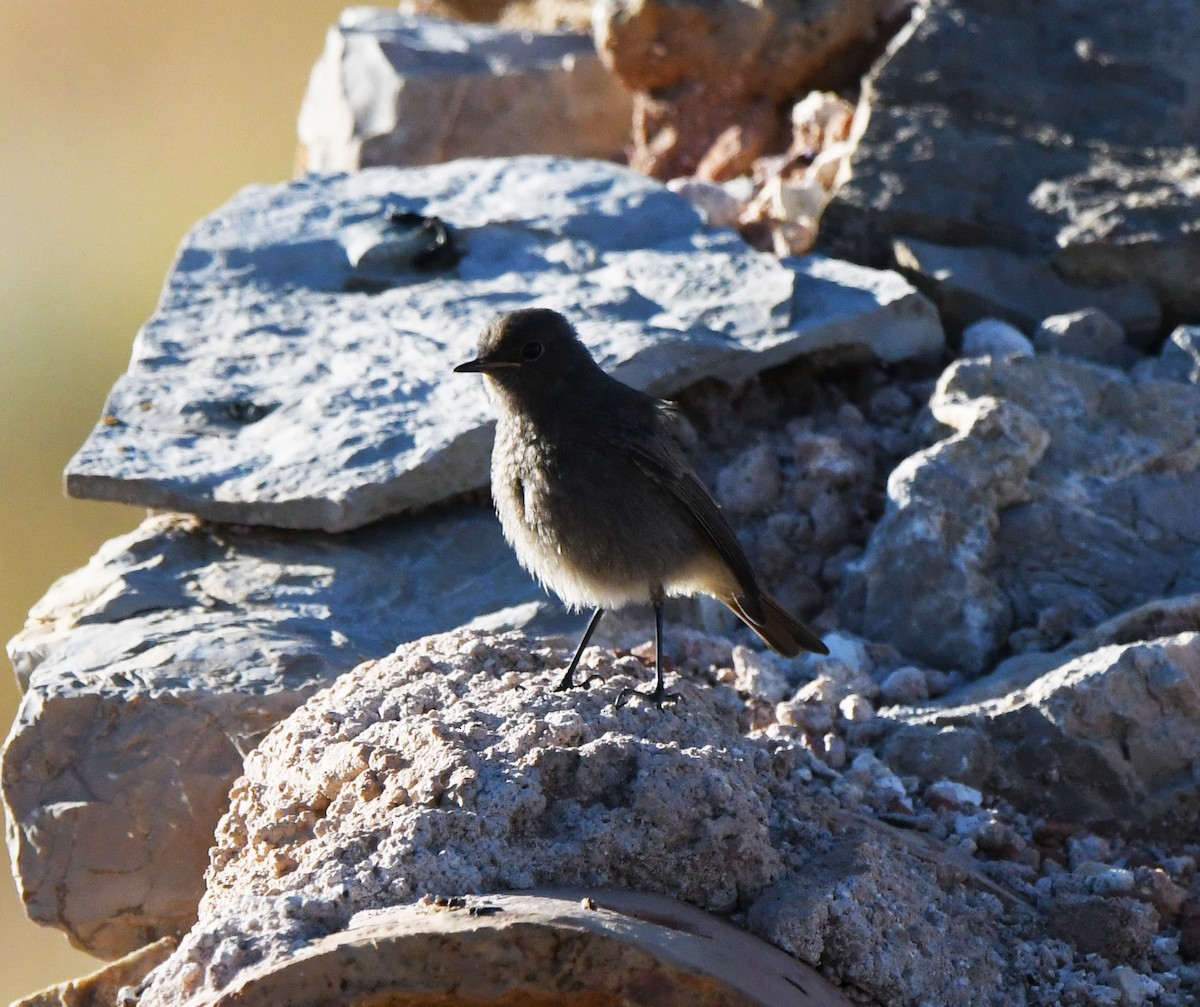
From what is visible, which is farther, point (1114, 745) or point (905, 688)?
point (905, 688)

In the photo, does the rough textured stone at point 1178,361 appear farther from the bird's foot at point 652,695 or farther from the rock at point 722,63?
the bird's foot at point 652,695

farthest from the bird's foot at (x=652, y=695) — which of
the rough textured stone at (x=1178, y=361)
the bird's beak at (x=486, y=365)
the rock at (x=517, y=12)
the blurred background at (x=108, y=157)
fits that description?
the blurred background at (x=108, y=157)

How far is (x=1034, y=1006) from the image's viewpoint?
3.93 metres

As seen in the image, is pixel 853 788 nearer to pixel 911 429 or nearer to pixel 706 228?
pixel 911 429

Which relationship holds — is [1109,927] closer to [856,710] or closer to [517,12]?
[856,710]

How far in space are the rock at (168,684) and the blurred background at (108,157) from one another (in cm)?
678

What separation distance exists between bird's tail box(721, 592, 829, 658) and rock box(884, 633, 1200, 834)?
56 cm

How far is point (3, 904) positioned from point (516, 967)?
23.9 feet

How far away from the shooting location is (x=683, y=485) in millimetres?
5305

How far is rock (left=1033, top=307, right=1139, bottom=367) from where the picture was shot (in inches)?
267

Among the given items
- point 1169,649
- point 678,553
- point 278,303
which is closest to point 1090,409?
point 1169,649

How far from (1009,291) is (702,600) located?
230cm

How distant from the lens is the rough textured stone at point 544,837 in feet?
11.4

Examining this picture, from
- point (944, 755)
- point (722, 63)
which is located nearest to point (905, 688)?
point (944, 755)
